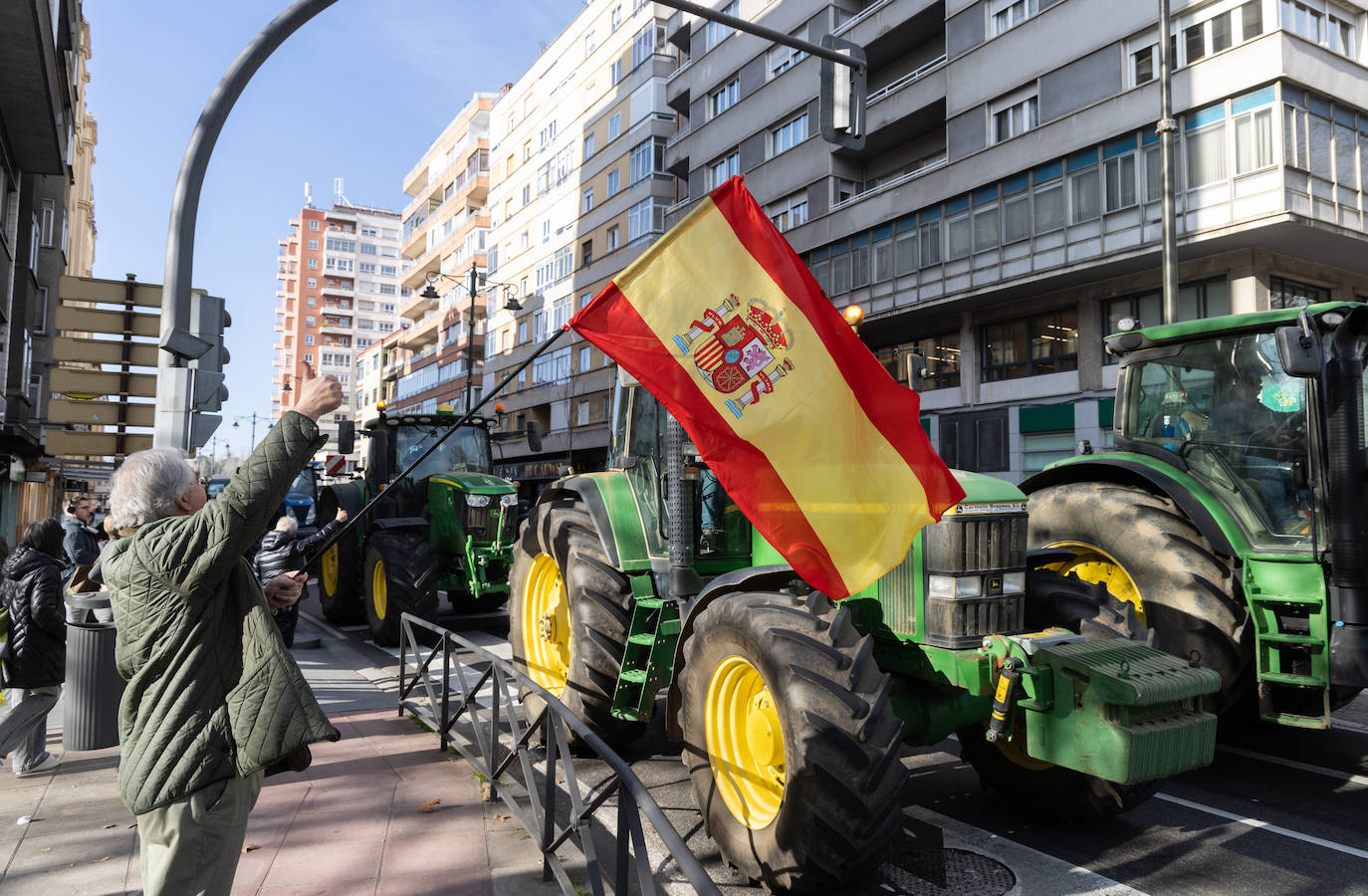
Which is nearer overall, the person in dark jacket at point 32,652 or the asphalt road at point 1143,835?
the asphalt road at point 1143,835

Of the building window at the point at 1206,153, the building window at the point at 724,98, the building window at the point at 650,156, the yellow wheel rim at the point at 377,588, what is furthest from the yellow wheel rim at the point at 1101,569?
the building window at the point at 650,156

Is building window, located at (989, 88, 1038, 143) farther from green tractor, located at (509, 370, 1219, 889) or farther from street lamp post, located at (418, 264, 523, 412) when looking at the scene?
green tractor, located at (509, 370, 1219, 889)

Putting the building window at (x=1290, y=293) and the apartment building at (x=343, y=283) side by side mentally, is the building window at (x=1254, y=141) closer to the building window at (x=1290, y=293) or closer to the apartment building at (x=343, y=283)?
the building window at (x=1290, y=293)

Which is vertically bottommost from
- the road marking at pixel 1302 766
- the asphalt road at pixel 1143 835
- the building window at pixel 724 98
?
the asphalt road at pixel 1143 835

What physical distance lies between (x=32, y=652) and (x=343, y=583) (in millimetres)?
6383

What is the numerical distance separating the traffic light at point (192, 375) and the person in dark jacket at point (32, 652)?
4.36ft

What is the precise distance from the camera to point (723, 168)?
3269cm

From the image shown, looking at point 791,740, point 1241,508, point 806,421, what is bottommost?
point 791,740

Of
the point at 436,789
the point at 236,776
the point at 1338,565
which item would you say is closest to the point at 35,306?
the point at 436,789

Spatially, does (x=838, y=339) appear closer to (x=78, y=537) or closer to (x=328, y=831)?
(x=328, y=831)

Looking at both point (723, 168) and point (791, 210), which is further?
point (723, 168)

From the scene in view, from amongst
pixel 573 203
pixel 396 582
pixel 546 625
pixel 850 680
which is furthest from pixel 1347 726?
pixel 573 203

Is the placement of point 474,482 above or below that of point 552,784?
above

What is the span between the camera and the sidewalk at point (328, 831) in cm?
423
